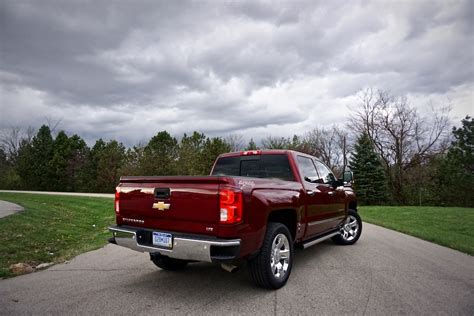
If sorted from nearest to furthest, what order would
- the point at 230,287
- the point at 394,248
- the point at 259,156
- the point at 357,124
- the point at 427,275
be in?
the point at 230,287, the point at 427,275, the point at 259,156, the point at 394,248, the point at 357,124

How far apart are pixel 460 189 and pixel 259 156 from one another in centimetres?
2578

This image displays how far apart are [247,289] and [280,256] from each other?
604mm

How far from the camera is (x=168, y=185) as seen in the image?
149 inches

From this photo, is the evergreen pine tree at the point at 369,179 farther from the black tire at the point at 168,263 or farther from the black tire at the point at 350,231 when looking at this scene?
the black tire at the point at 168,263

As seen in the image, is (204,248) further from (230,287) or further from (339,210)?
(339,210)

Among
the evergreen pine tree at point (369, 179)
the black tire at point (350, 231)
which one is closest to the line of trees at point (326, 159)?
the evergreen pine tree at point (369, 179)

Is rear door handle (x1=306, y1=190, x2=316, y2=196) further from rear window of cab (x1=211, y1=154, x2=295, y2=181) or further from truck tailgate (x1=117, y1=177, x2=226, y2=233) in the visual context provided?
truck tailgate (x1=117, y1=177, x2=226, y2=233)

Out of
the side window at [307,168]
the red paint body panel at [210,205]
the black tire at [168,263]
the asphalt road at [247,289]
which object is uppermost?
the side window at [307,168]

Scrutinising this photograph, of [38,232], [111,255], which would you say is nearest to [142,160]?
[38,232]

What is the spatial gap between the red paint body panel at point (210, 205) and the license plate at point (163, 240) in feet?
0.37

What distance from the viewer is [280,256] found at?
13.6 feet

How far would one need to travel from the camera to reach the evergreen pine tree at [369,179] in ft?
87.7

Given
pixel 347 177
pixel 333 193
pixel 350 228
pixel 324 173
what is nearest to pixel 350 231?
pixel 350 228

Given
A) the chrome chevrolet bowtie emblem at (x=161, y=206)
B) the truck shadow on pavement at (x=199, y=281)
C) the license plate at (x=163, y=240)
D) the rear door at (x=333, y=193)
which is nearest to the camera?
the license plate at (x=163, y=240)
